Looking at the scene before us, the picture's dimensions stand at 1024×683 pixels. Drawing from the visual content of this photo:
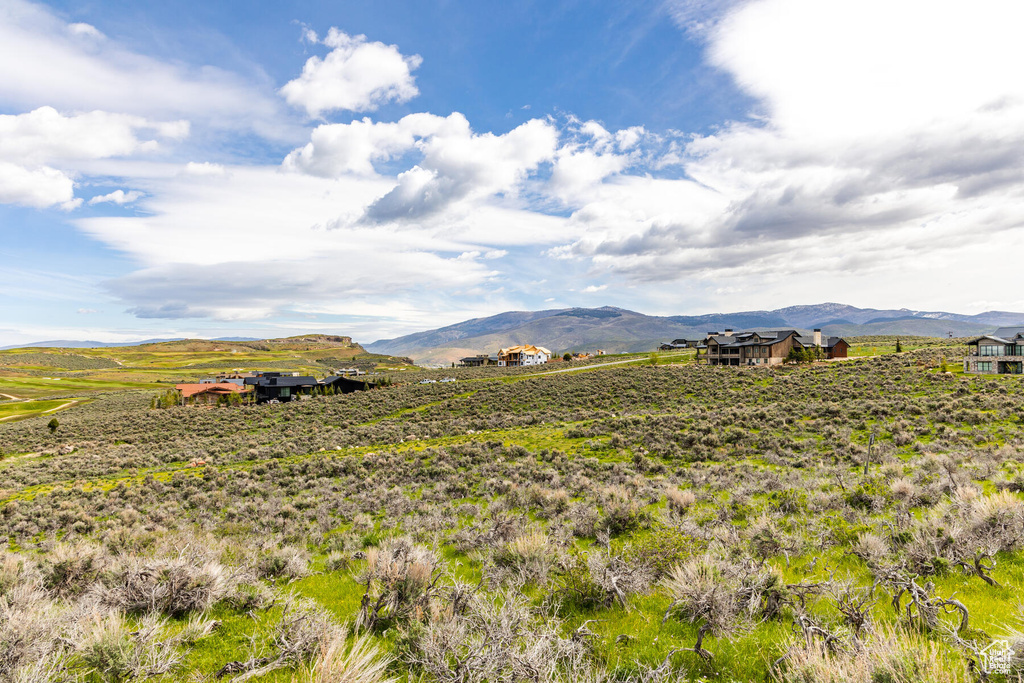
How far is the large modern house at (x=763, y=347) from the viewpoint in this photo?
6400cm

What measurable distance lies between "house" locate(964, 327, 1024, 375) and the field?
22.3m

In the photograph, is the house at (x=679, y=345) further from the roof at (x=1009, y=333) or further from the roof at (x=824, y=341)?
the roof at (x=1009, y=333)

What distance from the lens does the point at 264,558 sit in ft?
27.7

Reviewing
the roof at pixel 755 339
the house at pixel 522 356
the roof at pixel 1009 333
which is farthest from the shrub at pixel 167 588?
the house at pixel 522 356

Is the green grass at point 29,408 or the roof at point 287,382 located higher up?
the roof at point 287,382

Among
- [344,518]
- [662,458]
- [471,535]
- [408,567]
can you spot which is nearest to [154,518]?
[344,518]

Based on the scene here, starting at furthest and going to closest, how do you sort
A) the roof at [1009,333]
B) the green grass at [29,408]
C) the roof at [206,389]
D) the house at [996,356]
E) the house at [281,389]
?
the roof at [206,389] → the house at [281,389] → the green grass at [29,408] → the roof at [1009,333] → the house at [996,356]

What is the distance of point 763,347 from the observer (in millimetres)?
64500

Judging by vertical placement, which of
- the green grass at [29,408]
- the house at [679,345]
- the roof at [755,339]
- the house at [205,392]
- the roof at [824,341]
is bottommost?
the green grass at [29,408]

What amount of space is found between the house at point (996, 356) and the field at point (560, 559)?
22296 millimetres

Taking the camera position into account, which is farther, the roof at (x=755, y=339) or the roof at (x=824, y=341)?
the roof at (x=824, y=341)

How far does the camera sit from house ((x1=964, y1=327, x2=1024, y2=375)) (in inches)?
1564

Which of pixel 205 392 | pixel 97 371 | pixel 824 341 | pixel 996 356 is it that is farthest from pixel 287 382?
pixel 97 371

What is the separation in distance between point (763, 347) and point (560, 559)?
67.5 m
